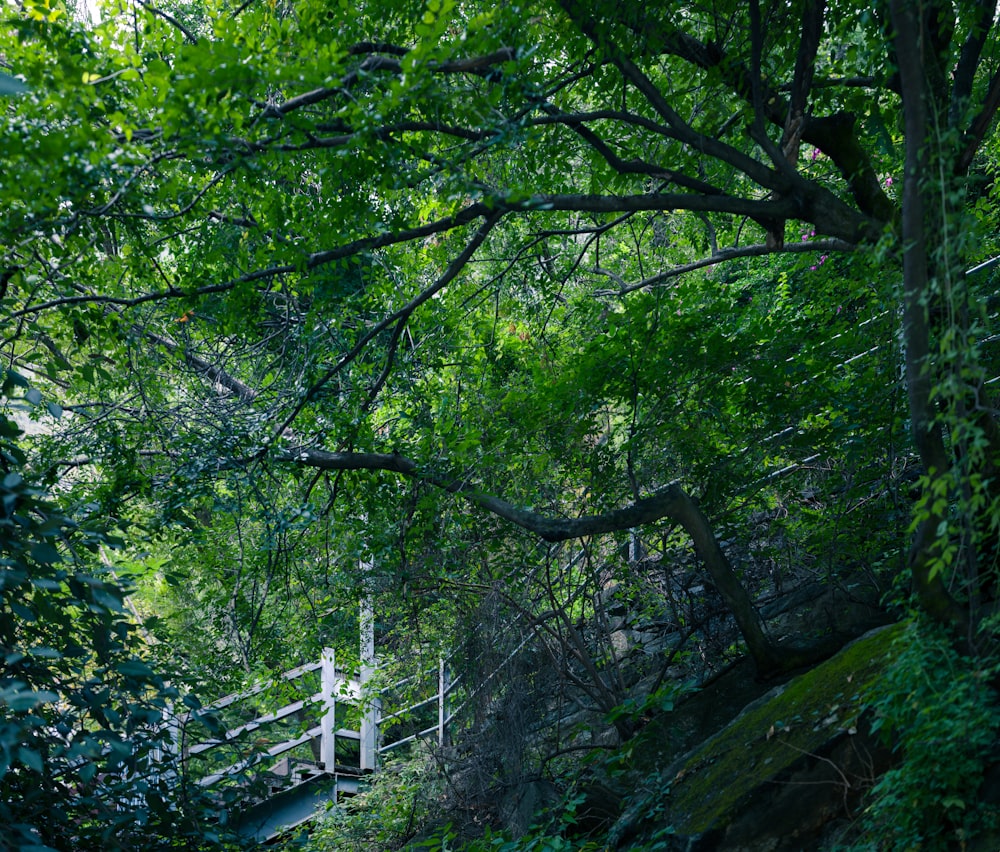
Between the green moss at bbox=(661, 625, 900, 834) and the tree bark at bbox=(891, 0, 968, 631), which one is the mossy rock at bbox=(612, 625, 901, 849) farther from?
the tree bark at bbox=(891, 0, 968, 631)

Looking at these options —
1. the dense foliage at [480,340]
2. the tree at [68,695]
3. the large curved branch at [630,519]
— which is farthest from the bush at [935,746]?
the tree at [68,695]

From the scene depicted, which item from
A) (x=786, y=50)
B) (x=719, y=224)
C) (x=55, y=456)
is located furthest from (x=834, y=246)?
(x=55, y=456)

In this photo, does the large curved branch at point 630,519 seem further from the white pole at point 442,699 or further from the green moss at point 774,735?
the white pole at point 442,699

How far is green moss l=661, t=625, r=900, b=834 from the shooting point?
15.6 ft

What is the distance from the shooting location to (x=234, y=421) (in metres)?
6.32

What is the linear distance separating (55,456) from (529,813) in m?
4.42

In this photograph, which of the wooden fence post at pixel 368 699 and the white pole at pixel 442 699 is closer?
the wooden fence post at pixel 368 699

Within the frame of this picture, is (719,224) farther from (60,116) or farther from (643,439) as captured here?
(60,116)

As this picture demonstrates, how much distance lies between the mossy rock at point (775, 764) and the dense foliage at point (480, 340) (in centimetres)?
70

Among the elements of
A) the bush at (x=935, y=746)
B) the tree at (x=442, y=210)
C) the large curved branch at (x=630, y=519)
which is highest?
the tree at (x=442, y=210)

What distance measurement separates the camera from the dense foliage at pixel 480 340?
4090mm

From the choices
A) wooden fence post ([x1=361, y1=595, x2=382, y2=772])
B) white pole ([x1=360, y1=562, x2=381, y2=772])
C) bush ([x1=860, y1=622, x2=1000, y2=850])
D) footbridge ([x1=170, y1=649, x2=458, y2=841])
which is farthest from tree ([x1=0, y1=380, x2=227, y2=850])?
footbridge ([x1=170, y1=649, x2=458, y2=841])

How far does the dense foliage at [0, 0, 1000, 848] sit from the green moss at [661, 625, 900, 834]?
69 cm

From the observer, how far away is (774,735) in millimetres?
5004
